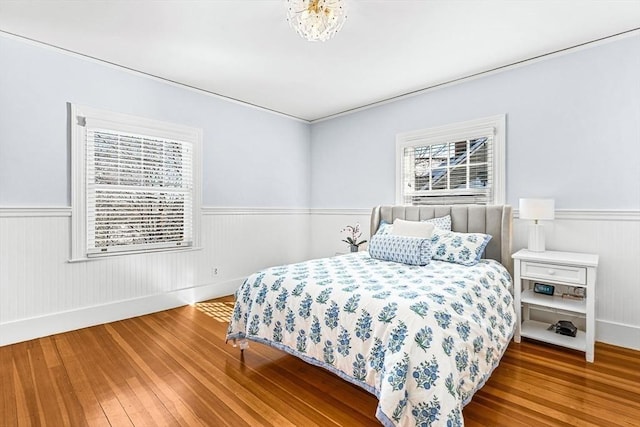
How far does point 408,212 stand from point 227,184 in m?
2.32

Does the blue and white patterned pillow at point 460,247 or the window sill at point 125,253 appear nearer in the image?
the blue and white patterned pillow at point 460,247

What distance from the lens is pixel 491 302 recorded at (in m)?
2.22

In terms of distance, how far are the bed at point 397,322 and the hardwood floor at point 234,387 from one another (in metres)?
0.20

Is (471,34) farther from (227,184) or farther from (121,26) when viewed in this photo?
(227,184)

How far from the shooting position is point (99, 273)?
319cm

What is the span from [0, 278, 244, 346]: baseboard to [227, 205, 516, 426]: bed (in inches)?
60.2

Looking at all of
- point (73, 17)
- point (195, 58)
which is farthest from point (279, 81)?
point (73, 17)

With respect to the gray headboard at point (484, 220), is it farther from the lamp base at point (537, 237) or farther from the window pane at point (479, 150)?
the window pane at point (479, 150)

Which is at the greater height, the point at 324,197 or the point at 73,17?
the point at 73,17

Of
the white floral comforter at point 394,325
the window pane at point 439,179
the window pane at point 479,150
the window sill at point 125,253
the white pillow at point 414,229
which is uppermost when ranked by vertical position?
the window pane at point 479,150

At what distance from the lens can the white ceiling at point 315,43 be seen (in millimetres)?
2328

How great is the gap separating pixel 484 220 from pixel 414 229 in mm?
764

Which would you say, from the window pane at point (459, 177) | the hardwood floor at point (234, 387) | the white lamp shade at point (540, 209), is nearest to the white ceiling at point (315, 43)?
the window pane at point (459, 177)

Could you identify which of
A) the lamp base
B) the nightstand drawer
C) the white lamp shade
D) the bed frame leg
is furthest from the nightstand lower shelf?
the bed frame leg
